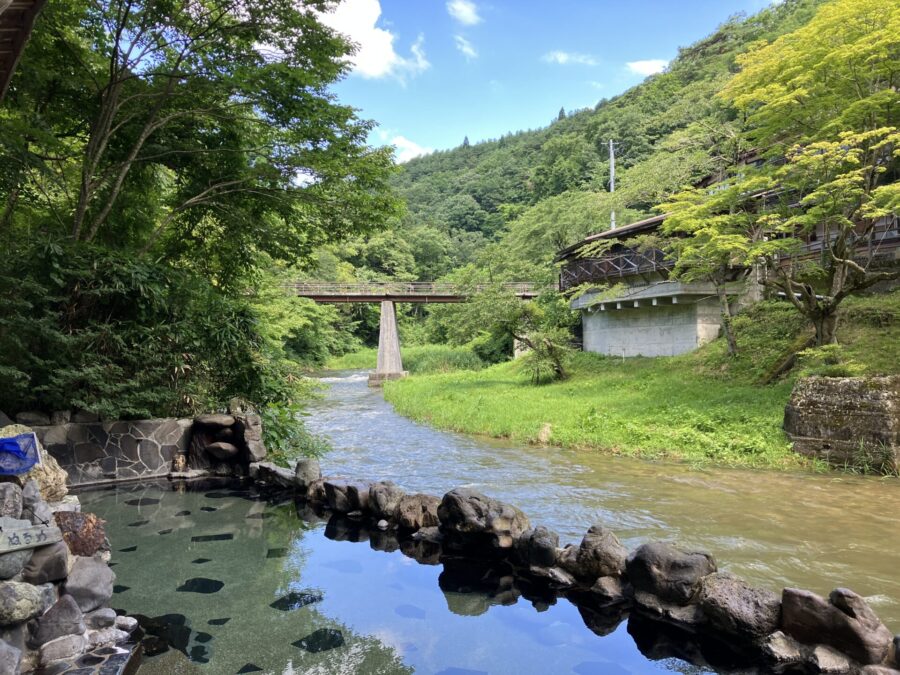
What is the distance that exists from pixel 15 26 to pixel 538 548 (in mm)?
5416

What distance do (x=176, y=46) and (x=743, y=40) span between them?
40086 millimetres

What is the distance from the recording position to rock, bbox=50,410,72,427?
24.5 ft

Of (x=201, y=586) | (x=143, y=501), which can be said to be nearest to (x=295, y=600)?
(x=201, y=586)

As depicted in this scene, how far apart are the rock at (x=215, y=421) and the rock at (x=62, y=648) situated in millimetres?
5027

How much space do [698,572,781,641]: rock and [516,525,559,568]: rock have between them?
1203 mm

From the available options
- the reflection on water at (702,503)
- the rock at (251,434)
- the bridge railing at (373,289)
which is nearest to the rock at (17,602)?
the reflection on water at (702,503)

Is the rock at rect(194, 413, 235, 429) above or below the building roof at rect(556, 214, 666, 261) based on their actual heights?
below

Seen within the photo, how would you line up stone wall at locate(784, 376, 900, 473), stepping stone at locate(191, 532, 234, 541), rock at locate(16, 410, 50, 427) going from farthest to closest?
stone wall at locate(784, 376, 900, 473) → rock at locate(16, 410, 50, 427) → stepping stone at locate(191, 532, 234, 541)

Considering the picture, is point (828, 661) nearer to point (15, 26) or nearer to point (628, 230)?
point (15, 26)

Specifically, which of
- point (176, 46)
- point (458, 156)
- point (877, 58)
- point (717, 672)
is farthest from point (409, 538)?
point (458, 156)

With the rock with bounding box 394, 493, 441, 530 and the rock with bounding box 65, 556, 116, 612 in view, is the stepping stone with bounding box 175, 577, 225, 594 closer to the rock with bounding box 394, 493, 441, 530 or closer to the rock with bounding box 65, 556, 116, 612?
the rock with bounding box 65, 556, 116, 612

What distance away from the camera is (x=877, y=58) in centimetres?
962

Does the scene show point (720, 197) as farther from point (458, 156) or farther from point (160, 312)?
point (458, 156)

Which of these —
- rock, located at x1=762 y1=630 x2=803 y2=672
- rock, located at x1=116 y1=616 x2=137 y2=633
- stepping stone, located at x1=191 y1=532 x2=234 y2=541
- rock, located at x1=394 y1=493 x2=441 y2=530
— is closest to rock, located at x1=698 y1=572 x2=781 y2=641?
rock, located at x1=762 y1=630 x2=803 y2=672
